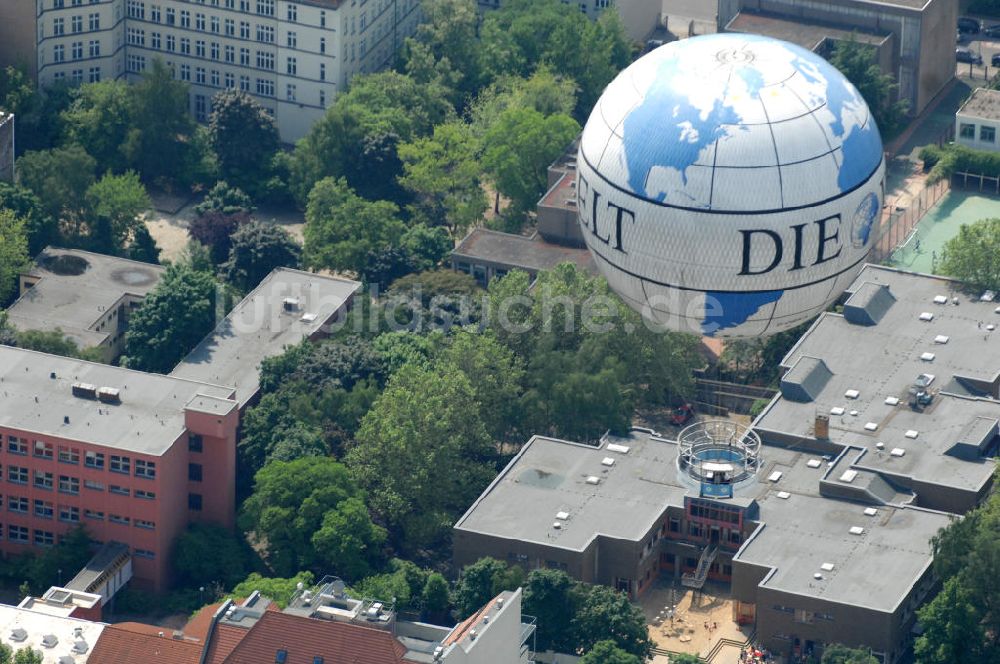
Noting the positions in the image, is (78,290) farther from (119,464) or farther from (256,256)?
(119,464)

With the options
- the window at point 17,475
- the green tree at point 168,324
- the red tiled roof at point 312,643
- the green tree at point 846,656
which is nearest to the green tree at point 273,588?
the red tiled roof at point 312,643

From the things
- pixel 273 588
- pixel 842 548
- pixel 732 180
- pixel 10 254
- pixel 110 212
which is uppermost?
pixel 732 180

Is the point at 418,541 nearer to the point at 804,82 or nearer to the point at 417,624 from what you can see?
the point at 417,624

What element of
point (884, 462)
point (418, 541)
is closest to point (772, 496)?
point (884, 462)

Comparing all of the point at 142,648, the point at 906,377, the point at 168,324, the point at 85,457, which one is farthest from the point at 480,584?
the point at 906,377

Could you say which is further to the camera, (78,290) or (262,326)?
(78,290)

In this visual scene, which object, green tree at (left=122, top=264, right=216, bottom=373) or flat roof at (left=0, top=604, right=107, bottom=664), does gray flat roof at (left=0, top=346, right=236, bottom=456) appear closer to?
green tree at (left=122, top=264, right=216, bottom=373)
